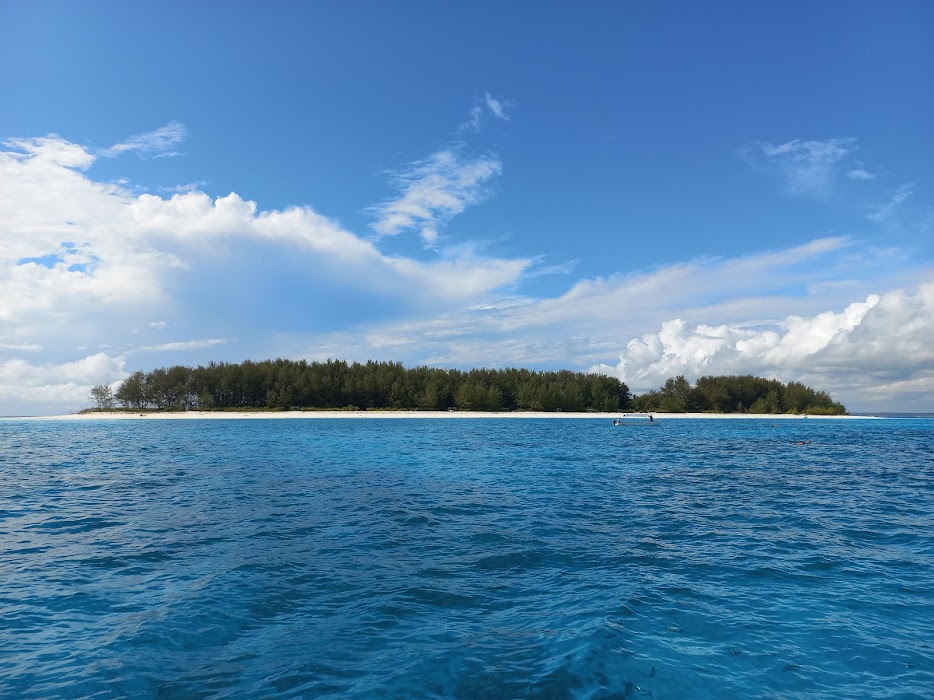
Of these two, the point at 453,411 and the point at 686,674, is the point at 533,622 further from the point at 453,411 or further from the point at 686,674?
the point at 453,411

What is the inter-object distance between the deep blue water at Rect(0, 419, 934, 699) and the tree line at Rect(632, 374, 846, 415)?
500 feet

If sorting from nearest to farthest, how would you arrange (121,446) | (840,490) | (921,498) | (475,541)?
(475,541)
(921,498)
(840,490)
(121,446)

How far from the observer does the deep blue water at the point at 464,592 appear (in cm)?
801

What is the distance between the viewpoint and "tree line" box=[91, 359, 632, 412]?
143 meters

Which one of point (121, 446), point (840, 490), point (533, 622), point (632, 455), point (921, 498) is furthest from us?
point (121, 446)

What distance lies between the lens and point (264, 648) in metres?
8.84

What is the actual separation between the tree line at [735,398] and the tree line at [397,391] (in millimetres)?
326

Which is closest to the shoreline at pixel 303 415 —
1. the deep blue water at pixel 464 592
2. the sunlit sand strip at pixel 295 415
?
the sunlit sand strip at pixel 295 415

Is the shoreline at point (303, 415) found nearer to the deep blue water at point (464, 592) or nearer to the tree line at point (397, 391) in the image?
the tree line at point (397, 391)

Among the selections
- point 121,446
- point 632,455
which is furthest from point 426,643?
point 121,446

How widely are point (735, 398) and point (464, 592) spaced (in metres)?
184

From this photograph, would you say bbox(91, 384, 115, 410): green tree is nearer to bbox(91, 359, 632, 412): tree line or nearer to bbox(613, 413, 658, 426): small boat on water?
bbox(91, 359, 632, 412): tree line

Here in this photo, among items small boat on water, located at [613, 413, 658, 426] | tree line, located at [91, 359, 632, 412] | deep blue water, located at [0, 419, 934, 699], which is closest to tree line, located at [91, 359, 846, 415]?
tree line, located at [91, 359, 632, 412]

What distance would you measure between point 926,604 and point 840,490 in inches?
682
